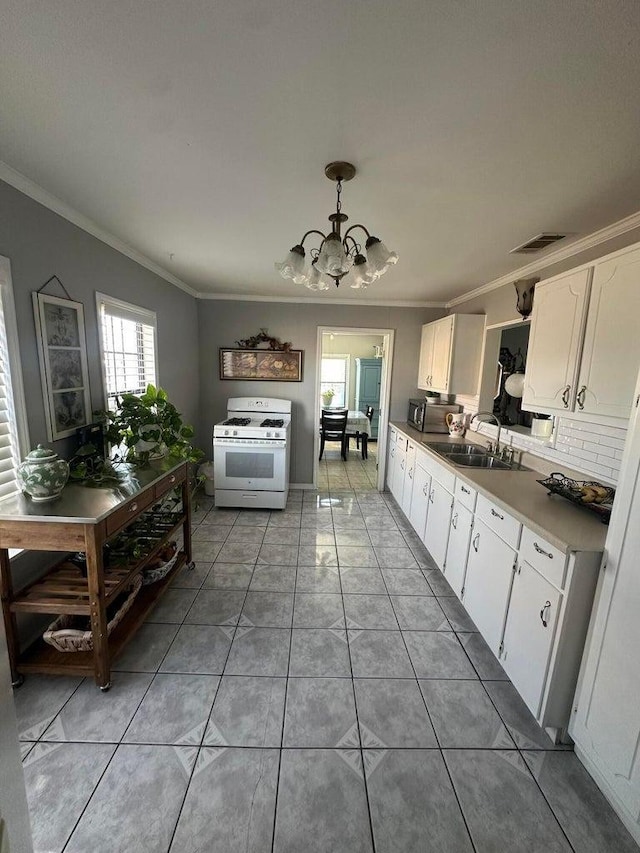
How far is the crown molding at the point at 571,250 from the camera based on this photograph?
1803mm

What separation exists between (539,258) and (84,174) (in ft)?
9.04

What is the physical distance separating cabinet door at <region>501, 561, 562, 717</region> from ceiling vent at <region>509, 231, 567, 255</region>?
185 centimetres

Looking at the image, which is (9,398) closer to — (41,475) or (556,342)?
(41,475)

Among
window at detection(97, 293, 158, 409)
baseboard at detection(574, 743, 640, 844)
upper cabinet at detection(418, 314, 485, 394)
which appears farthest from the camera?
upper cabinet at detection(418, 314, 485, 394)

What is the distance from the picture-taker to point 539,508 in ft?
5.46

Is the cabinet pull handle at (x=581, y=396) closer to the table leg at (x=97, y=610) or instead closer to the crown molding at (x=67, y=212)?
the table leg at (x=97, y=610)

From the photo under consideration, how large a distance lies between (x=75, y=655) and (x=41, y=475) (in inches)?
35.2

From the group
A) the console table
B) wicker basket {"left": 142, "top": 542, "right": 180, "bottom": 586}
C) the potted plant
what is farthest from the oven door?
the potted plant

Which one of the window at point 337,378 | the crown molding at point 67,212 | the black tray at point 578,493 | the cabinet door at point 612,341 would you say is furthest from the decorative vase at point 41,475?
the window at point 337,378

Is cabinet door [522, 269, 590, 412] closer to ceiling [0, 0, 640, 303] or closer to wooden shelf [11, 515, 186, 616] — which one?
ceiling [0, 0, 640, 303]

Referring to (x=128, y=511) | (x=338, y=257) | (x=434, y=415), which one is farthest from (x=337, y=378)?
(x=338, y=257)

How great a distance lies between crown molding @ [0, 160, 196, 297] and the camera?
1574 millimetres

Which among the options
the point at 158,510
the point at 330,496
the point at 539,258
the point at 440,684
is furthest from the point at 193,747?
the point at 539,258

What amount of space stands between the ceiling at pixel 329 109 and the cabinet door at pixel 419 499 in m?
1.89
